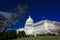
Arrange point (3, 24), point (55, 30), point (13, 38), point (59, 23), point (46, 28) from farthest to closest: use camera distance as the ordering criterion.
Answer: point (46, 28), point (55, 30), point (59, 23), point (13, 38), point (3, 24)

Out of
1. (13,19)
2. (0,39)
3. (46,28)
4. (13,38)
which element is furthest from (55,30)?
(0,39)

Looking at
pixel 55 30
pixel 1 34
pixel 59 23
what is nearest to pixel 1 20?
pixel 1 34

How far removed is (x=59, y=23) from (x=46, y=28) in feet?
7.55

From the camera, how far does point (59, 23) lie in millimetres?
10883

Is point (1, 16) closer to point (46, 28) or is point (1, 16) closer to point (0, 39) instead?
point (0, 39)

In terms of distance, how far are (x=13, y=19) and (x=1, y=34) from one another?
867 mm

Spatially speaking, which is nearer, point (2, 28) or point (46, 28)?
point (2, 28)

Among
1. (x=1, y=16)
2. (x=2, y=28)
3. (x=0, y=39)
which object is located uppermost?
(x=1, y=16)

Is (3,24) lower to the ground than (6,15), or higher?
lower

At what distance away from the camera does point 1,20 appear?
23.7ft

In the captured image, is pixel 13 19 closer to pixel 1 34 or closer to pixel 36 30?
pixel 1 34

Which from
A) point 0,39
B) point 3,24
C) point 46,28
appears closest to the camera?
point 0,39

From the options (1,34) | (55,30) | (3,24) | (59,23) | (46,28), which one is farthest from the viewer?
(46,28)

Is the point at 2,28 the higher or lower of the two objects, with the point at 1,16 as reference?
lower
